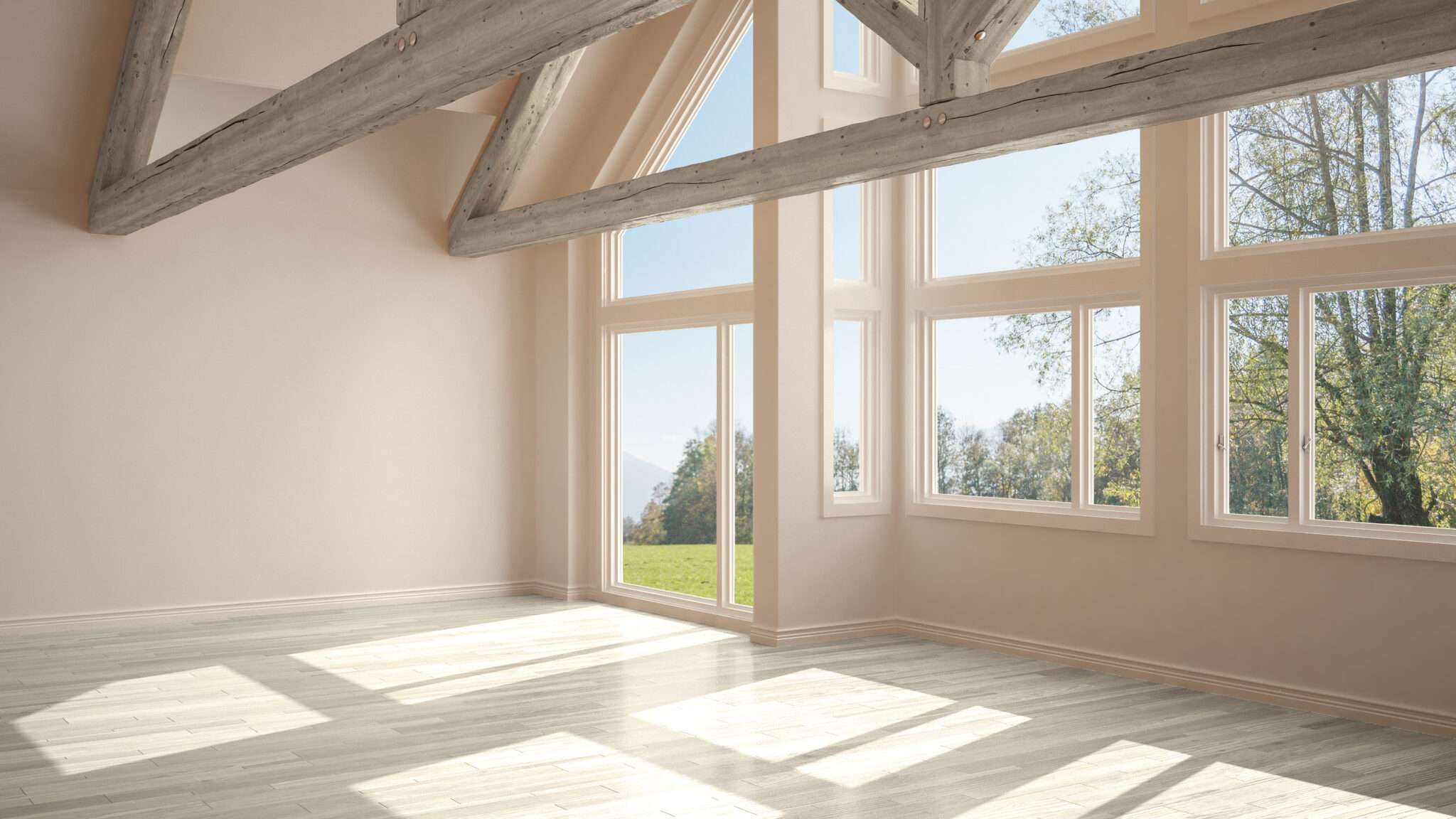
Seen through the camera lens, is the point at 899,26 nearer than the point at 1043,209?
Yes

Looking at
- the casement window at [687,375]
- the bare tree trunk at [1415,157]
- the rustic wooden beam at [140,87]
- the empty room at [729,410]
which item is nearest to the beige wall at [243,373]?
the empty room at [729,410]

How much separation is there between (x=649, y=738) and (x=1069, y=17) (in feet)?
15.8

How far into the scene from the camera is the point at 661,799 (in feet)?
14.8

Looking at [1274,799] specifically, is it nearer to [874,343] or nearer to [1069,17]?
[874,343]

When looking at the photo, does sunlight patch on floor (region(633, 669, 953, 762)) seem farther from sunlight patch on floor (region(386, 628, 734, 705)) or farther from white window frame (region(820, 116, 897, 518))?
white window frame (region(820, 116, 897, 518))

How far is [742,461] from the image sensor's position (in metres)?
8.57

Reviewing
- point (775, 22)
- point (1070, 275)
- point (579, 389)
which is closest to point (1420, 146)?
point (1070, 275)

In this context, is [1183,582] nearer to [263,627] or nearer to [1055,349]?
[1055,349]

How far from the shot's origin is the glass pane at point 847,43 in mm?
7961

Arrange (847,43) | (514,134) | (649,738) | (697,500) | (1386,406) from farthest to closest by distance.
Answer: (697,500), (514,134), (847,43), (1386,406), (649,738)

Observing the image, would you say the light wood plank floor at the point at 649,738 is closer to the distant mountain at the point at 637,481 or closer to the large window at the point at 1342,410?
the large window at the point at 1342,410

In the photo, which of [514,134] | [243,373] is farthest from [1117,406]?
[243,373]

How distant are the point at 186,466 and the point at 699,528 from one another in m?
3.63

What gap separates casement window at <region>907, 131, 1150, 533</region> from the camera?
22.8 feet
